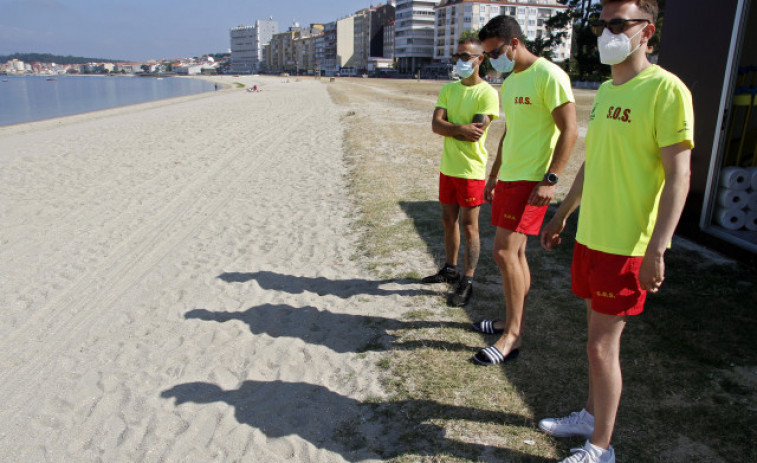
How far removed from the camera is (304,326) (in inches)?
168

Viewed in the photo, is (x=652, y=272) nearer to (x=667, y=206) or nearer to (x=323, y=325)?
(x=667, y=206)

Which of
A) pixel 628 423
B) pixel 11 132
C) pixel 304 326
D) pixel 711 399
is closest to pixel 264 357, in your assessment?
pixel 304 326

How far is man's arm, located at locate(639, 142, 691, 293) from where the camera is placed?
2006mm

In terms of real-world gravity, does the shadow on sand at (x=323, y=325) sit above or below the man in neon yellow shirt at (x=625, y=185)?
below

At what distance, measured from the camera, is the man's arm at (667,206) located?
2.01 meters

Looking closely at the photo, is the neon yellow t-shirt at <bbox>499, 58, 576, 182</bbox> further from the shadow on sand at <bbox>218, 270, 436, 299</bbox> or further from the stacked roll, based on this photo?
the stacked roll

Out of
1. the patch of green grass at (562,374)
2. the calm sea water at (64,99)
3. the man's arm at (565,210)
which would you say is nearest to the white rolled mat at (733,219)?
the patch of green grass at (562,374)

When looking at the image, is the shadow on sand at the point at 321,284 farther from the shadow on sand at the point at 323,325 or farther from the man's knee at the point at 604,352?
the man's knee at the point at 604,352

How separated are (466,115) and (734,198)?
3.44 metres

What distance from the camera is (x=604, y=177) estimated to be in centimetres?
227

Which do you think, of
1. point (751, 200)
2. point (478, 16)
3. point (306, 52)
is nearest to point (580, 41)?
point (751, 200)

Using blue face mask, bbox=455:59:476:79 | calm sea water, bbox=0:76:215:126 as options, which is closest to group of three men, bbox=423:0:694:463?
blue face mask, bbox=455:59:476:79

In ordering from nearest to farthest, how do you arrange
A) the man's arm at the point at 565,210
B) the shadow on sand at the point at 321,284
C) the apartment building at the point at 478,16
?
the man's arm at the point at 565,210
the shadow on sand at the point at 321,284
the apartment building at the point at 478,16

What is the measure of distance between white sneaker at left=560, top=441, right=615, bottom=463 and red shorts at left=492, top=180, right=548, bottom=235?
1291 mm
